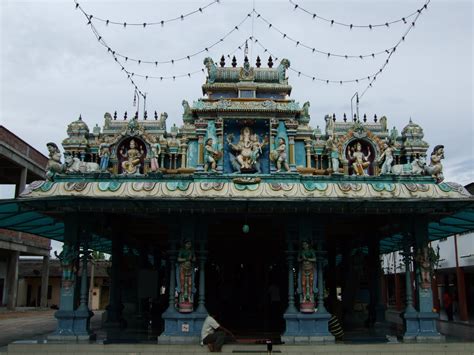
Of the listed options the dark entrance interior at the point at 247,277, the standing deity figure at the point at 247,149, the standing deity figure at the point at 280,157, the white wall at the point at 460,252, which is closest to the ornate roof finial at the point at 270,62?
the standing deity figure at the point at 247,149

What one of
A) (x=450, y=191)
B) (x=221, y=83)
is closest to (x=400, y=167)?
(x=450, y=191)

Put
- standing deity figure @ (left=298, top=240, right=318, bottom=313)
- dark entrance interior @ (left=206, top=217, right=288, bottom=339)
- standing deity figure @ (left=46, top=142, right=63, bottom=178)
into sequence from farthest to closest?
dark entrance interior @ (left=206, top=217, right=288, bottom=339) < standing deity figure @ (left=46, top=142, right=63, bottom=178) < standing deity figure @ (left=298, top=240, right=318, bottom=313)

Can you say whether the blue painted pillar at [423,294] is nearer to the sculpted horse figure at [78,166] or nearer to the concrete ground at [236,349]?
the concrete ground at [236,349]

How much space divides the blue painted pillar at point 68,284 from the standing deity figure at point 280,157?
20.3 feet

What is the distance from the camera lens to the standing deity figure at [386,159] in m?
15.2

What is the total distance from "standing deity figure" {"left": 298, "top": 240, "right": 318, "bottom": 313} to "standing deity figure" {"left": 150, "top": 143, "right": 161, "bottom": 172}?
5.31 metres

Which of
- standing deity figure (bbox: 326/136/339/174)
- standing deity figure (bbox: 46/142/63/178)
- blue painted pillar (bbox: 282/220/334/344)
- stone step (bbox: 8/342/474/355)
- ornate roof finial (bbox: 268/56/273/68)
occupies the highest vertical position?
ornate roof finial (bbox: 268/56/273/68)

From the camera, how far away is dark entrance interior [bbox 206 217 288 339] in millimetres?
19266

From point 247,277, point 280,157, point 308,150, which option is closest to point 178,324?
point 280,157

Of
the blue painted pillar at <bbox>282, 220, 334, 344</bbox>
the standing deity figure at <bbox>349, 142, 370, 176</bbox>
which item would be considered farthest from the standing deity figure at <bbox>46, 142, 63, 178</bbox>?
the standing deity figure at <bbox>349, 142, 370, 176</bbox>

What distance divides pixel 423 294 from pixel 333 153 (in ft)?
16.7

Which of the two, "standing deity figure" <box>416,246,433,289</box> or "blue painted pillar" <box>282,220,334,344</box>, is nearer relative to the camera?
"blue painted pillar" <box>282,220,334,344</box>

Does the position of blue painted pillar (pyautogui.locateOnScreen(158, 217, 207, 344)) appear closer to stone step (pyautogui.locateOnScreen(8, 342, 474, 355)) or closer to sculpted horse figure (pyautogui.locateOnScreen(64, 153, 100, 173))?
stone step (pyautogui.locateOnScreen(8, 342, 474, 355))

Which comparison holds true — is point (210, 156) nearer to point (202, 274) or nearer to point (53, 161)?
point (202, 274)
